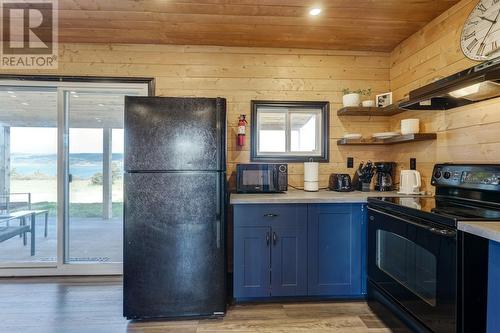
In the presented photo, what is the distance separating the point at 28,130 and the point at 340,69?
3.42 m

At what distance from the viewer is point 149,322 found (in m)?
2.09

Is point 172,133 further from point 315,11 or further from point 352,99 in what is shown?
point 352,99

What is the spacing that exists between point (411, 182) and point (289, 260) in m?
1.26

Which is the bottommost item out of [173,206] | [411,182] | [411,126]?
[173,206]

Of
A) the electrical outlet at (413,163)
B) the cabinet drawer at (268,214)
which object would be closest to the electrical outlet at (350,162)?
the electrical outlet at (413,163)

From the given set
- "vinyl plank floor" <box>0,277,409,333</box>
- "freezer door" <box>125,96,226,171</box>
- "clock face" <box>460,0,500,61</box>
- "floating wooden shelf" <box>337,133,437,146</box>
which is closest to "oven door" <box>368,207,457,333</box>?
"vinyl plank floor" <box>0,277,409,333</box>

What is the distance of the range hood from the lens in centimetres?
136

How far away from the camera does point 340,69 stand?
2930 mm

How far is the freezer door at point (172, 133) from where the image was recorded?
6.47 feet

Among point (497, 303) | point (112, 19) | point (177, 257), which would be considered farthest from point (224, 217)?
point (112, 19)

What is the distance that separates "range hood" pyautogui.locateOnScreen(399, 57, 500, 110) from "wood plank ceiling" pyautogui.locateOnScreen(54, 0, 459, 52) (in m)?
0.77

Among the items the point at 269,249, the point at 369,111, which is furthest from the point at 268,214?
the point at 369,111

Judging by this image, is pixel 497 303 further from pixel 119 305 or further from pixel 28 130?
pixel 28 130

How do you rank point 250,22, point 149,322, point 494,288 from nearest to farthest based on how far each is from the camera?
point 494,288
point 149,322
point 250,22
